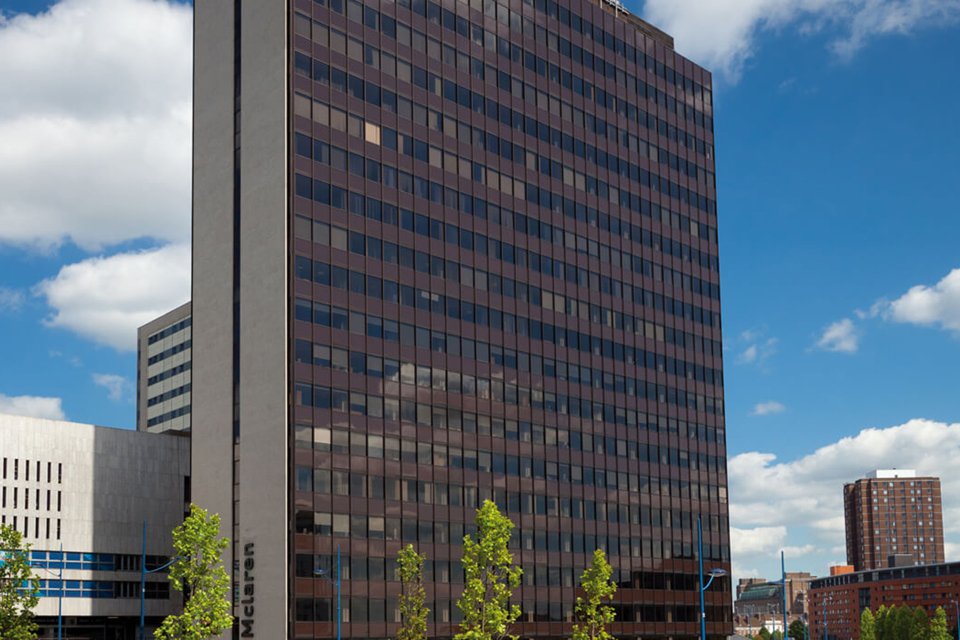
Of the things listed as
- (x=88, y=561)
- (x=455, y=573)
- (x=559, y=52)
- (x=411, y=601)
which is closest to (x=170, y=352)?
(x=88, y=561)

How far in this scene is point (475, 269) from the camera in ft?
344

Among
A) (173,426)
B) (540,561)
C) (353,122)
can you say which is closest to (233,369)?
(353,122)

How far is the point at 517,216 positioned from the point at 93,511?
44624 millimetres

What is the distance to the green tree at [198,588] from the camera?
72.8 metres

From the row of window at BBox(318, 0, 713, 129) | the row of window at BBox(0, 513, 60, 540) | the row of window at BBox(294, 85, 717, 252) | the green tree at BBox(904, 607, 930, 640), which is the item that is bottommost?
the green tree at BBox(904, 607, 930, 640)

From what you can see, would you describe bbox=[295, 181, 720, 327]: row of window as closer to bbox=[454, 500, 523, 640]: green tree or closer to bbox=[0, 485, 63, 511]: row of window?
bbox=[454, 500, 523, 640]: green tree

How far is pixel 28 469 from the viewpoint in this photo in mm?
99562

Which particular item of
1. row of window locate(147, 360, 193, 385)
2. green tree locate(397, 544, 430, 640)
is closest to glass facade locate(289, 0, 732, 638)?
green tree locate(397, 544, 430, 640)

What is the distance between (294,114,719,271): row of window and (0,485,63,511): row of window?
35.6 m

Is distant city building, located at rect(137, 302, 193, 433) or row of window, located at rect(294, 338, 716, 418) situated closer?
row of window, located at rect(294, 338, 716, 418)

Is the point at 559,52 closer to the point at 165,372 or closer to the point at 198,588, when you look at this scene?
the point at 198,588

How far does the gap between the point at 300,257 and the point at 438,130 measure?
62.8 feet

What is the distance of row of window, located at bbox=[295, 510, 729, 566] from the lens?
293 feet

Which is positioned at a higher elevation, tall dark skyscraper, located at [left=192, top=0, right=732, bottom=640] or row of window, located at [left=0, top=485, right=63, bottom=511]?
tall dark skyscraper, located at [left=192, top=0, right=732, bottom=640]
